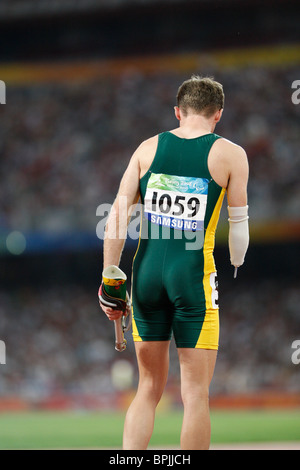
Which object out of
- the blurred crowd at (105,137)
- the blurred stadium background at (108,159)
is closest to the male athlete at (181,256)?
the blurred stadium background at (108,159)

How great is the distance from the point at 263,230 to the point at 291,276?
2699mm

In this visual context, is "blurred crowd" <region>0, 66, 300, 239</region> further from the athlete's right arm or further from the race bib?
the race bib

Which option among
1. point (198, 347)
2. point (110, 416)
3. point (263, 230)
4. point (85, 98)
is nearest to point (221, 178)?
point (198, 347)

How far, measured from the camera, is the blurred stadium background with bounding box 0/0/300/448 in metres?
19.0

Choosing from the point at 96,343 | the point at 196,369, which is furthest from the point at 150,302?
the point at 96,343

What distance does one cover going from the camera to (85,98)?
22.1 m

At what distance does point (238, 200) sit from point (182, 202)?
354mm

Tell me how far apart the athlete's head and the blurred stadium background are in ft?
44.2

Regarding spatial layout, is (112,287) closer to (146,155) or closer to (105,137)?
(146,155)

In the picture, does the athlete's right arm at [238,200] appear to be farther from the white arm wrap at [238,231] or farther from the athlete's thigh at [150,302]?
the athlete's thigh at [150,302]

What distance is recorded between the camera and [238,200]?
4.38 meters

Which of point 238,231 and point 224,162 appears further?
point 238,231
